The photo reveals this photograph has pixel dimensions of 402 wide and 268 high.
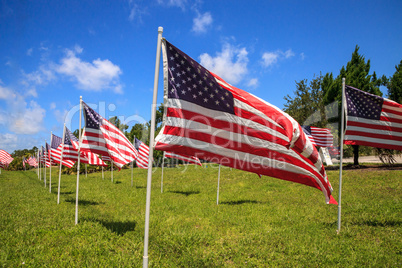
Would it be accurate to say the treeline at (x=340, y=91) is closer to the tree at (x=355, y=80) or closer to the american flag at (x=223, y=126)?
the tree at (x=355, y=80)

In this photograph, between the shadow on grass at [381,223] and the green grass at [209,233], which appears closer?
the green grass at [209,233]

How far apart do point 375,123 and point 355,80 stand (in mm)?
21556

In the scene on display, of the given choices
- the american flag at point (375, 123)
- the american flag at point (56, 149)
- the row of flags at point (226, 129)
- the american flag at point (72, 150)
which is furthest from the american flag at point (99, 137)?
the american flag at point (56, 149)

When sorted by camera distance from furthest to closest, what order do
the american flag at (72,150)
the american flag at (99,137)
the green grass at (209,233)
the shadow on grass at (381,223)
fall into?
the american flag at (72,150), the shadow on grass at (381,223), the american flag at (99,137), the green grass at (209,233)

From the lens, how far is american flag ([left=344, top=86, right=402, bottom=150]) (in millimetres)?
7902

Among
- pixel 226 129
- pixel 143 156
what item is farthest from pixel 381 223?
pixel 143 156

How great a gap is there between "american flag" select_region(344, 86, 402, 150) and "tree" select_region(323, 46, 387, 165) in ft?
66.3

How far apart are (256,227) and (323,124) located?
26812 millimetres

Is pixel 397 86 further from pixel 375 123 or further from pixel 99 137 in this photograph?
pixel 99 137

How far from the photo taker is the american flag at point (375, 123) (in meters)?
7.90

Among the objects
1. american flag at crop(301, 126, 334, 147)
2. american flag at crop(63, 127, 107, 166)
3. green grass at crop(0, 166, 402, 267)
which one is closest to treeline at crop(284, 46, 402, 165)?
american flag at crop(301, 126, 334, 147)

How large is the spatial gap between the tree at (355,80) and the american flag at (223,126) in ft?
82.0

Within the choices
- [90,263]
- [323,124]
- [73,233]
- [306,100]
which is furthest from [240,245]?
[306,100]

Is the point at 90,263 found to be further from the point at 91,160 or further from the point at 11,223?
the point at 91,160
